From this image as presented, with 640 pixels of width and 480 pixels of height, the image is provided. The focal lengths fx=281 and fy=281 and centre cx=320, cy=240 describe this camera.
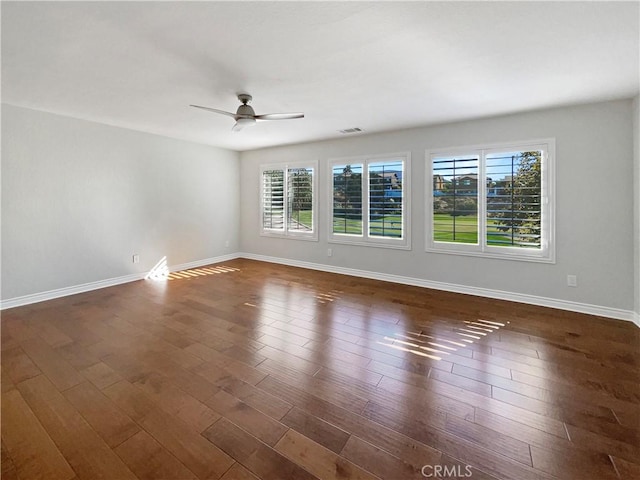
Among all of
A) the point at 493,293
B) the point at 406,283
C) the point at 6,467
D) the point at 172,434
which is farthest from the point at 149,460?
the point at 493,293

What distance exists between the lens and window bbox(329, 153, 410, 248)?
15.5ft

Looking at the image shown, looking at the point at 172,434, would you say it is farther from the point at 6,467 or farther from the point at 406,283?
the point at 406,283

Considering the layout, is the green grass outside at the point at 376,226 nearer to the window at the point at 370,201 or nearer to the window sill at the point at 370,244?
the window at the point at 370,201

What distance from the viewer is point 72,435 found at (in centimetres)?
162

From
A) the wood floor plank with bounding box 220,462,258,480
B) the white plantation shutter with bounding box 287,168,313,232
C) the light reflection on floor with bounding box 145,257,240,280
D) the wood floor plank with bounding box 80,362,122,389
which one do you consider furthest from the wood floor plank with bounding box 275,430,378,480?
the white plantation shutter with bounding box 287,168,313,232

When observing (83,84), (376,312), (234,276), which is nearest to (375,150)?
(376,312)

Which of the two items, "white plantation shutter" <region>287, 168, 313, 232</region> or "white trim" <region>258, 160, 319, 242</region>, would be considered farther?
"white plantation shutter" <region>287, 168, 313, 232</region>

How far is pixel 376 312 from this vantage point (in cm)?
348

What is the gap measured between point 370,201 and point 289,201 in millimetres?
1901

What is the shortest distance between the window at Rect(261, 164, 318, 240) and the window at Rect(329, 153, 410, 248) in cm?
55

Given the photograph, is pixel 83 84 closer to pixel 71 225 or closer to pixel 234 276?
pixel 71 225

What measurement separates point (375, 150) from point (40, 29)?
417 cm

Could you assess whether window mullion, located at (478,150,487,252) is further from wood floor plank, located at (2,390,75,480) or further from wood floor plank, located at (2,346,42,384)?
wood floor plank, located at (2,346,42,384)

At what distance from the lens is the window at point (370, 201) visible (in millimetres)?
4715
